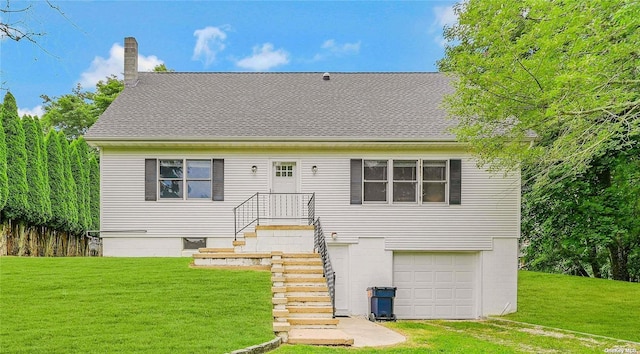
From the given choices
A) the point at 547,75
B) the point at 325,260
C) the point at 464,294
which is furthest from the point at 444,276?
the point at 547,75

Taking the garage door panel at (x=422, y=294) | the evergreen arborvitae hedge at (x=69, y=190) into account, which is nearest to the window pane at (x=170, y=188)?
the evergreen arborvitae hedge at (x=69, y=190)

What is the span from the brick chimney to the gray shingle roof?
0.30m

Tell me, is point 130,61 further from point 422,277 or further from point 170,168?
point 422,277

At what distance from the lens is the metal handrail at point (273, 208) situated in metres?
12.3

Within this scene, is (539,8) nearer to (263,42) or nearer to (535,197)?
(535,197)

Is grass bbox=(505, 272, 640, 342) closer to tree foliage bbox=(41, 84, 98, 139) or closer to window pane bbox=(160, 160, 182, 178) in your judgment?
window pane bbox=(160, 160, 182, 178)

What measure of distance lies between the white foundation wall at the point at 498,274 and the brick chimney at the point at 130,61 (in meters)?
11.5

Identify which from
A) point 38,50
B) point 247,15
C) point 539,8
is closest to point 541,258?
point 539,8

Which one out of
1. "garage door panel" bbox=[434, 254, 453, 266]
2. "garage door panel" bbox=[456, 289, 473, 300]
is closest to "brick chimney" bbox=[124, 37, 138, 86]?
"garage door panel" bbox=[434, 254, 453, 266]

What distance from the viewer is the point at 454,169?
12.3m

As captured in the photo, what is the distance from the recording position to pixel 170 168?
12.3 m

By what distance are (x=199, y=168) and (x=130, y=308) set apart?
215 inches

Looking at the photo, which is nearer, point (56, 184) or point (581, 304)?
point (581, 304)

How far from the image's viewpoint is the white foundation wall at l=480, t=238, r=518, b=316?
12383 mm
